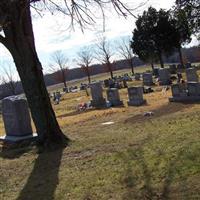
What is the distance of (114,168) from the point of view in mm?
7590

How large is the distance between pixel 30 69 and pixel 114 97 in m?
14.0

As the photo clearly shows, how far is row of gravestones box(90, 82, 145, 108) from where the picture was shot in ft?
75.3

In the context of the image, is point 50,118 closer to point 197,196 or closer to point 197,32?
point 197,196

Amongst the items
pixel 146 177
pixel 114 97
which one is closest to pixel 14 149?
pixel 146 177

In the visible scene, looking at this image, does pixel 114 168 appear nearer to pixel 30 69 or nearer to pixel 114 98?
pixel 30 69

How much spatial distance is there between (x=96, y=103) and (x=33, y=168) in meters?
16.7

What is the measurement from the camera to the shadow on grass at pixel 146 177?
5.82 meters

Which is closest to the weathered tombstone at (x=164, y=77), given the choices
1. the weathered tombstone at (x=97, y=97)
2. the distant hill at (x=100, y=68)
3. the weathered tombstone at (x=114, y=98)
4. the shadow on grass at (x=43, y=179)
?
the weathered tombstone at (x=97, y=97)

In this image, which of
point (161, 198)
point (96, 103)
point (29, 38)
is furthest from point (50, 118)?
point (96, 103)

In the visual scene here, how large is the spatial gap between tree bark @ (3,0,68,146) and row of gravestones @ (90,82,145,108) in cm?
1204

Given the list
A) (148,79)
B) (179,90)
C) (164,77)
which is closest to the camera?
(179,90)

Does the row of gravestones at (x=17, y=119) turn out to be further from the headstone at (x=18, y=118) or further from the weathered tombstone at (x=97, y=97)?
the weathered tombstone at (x=97, y=97)

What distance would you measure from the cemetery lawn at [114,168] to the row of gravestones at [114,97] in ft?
38.3

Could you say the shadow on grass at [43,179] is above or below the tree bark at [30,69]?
below
